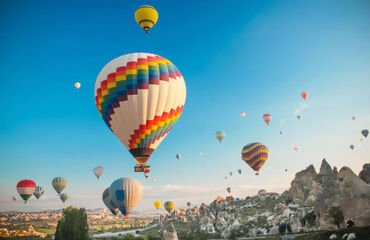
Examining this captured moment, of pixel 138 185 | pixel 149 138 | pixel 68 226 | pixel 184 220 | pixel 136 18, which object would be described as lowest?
pixel 184 220

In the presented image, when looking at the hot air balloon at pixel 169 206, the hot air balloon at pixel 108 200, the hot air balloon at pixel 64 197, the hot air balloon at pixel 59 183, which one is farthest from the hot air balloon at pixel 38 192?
the hot air balloon at pixel 108 200

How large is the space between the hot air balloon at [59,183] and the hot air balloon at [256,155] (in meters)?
65.6

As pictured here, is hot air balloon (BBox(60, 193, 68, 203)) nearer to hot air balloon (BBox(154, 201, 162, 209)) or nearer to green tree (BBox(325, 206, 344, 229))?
hot air balloon (BBox(154, 201, 162, 209))

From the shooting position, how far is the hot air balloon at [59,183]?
96625mm

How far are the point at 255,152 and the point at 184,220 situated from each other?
67.2 metres

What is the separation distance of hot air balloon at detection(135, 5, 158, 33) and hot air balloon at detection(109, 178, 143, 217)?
3784 cm

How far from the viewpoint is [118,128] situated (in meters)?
41.0

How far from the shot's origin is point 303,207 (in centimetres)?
6756

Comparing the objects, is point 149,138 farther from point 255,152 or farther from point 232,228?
point 255,152

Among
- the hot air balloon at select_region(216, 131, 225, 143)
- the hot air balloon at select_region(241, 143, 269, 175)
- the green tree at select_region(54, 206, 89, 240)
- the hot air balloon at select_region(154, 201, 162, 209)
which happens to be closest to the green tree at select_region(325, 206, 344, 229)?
the green tree at select_region(54, 206, 89, 240)

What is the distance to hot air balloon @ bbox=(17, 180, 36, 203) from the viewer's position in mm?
89438

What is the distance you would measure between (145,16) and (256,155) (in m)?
65.2

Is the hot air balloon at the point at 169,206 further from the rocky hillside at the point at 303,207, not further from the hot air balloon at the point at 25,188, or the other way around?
the hot air balloon at the point at 25,188

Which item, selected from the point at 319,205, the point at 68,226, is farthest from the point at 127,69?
the point at 319,205
